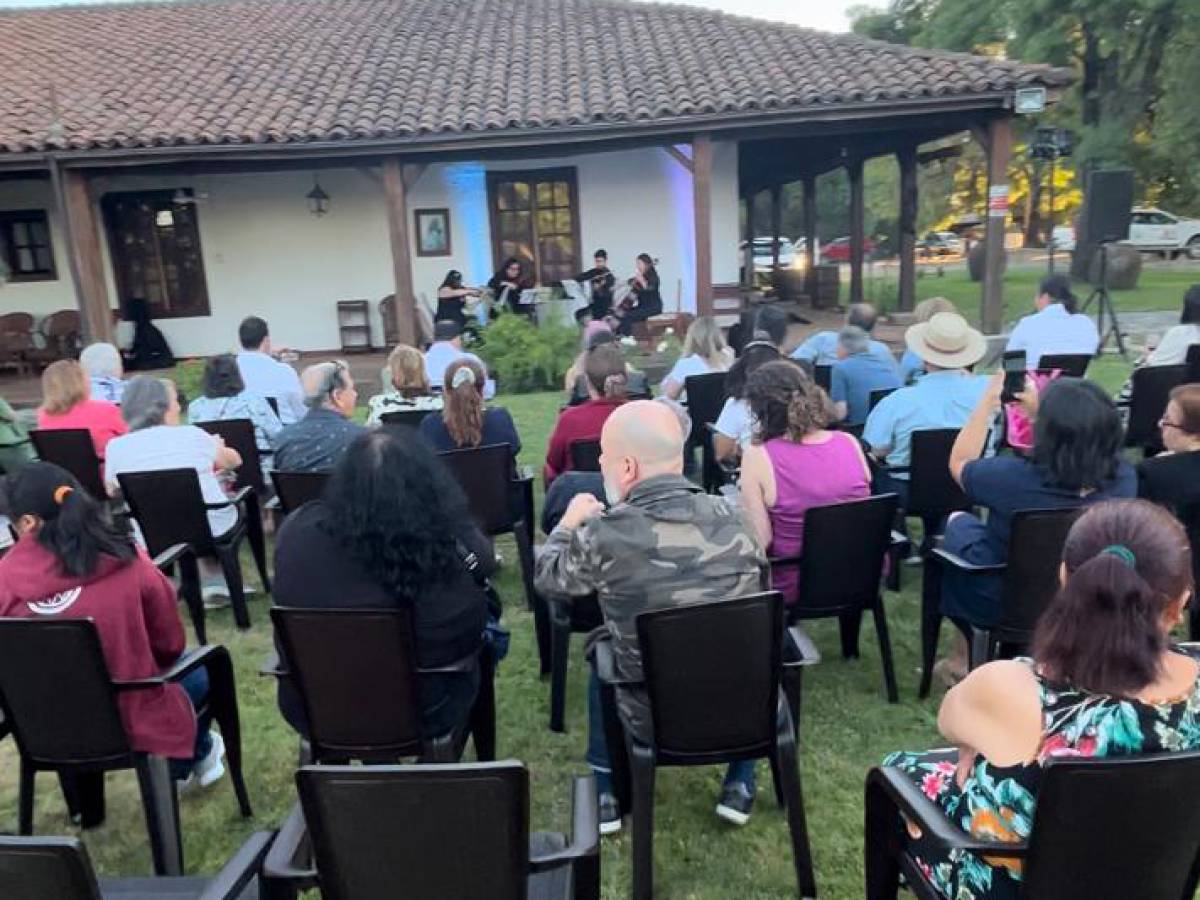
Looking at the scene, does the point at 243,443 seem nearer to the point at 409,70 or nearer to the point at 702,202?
the point at 702,202

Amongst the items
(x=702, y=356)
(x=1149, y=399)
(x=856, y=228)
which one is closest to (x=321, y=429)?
(x=702, y=356)


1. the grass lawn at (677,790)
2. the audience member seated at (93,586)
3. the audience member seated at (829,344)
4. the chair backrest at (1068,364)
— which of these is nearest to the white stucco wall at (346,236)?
the audience member seated at (829,344)

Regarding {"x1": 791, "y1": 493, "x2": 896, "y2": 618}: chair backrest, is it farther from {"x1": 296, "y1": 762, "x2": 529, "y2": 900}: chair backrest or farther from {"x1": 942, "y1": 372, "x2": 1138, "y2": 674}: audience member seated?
{"x1": 296, "y1": 762, "x2": 529, "y2": 900}: chair backrest

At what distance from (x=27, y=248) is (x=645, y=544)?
43.2 feet

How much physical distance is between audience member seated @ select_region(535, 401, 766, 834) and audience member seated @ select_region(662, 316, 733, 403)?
11.3 ft

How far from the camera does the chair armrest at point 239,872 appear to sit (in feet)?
5.65

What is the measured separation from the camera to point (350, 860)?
1.70 m

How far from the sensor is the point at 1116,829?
1660mm

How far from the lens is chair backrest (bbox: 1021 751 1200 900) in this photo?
1596mm

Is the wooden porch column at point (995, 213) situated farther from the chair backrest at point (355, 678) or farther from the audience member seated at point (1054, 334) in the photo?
the chair backrest at point (355, 678)

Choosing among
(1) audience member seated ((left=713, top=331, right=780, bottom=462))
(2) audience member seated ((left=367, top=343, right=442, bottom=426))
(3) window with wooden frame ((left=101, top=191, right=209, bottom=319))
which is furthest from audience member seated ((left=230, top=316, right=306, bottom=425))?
(3) window with wooden frame ((left=101, top=191, right=209, bottom=319))

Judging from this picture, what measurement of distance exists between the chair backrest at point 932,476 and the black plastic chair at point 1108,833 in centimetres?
256

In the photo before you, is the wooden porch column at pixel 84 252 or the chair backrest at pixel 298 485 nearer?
the chair backrest at pixel 298 485

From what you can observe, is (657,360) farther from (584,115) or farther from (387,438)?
(387,438)
